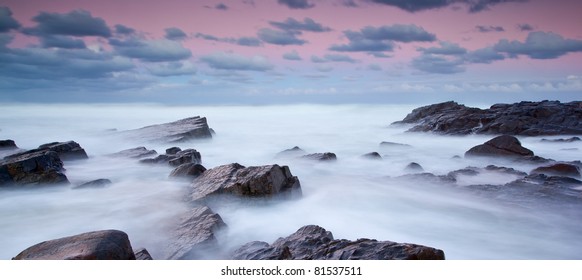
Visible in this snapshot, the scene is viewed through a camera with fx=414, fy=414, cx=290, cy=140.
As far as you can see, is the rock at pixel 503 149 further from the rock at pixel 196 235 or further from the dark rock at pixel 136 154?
the dark rock at pixel 136 154

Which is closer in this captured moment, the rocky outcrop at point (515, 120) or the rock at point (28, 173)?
the rock at point (28, 173)

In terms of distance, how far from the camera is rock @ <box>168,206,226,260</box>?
438cm

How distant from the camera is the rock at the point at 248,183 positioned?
6.20 metres

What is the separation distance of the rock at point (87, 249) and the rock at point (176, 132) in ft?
32.1

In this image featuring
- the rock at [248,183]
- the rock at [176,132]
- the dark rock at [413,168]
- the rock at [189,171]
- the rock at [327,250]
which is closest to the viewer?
the rock at [327,250]

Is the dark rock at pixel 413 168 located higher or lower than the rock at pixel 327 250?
higher

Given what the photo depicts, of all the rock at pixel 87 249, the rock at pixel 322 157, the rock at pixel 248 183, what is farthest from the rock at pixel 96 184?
the rock at pixel 322 157

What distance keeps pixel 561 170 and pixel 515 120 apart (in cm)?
763

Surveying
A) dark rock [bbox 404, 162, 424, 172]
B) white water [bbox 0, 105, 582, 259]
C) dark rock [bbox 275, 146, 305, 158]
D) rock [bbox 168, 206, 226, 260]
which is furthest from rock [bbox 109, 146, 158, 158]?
dark rock [bbox 404, 162, 424, 172]

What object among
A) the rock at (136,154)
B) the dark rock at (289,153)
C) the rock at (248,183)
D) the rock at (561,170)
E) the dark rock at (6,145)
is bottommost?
the rock at (561,170)

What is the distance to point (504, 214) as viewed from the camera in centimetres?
588
